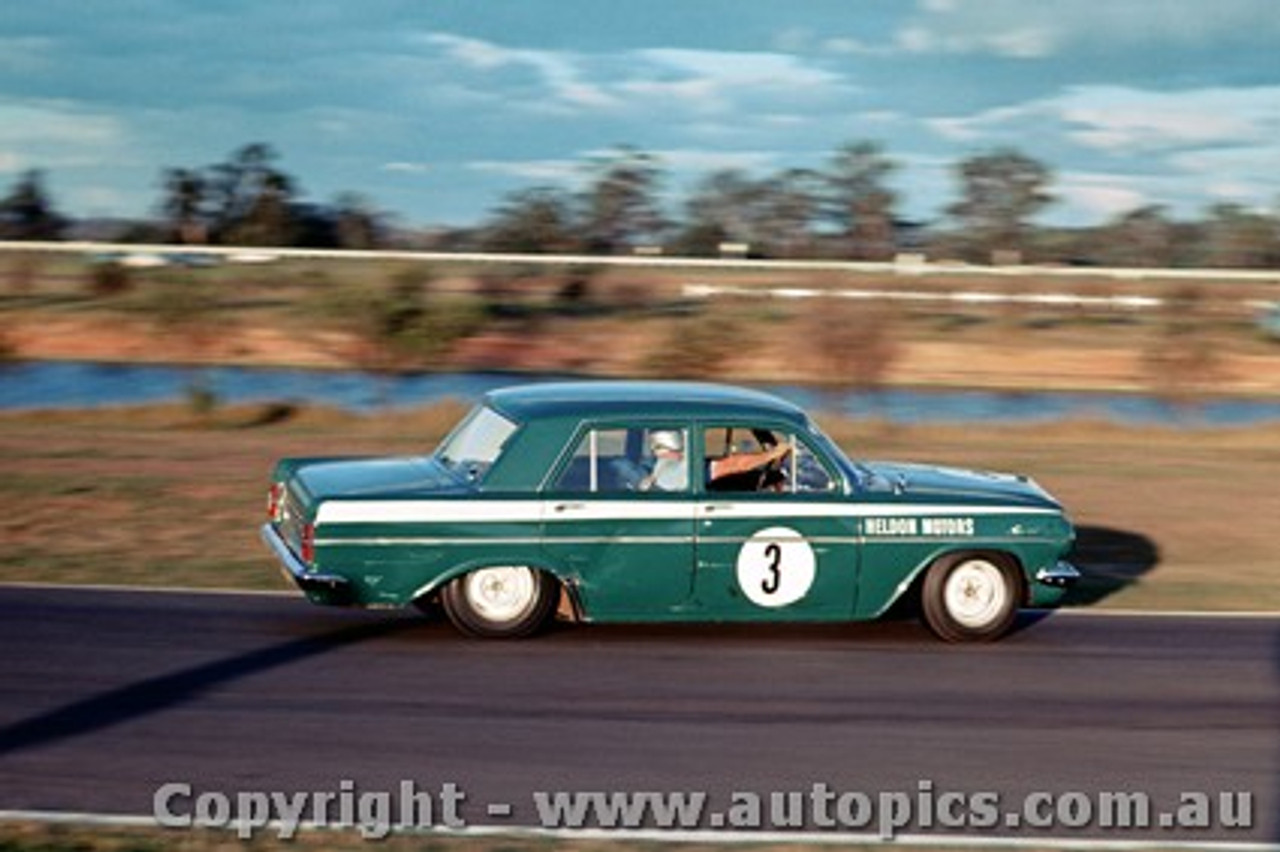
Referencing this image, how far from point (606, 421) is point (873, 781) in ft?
12.2

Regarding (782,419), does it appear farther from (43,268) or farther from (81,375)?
(43,268)

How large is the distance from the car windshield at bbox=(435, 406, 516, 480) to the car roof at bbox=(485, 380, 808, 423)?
0.30 feet

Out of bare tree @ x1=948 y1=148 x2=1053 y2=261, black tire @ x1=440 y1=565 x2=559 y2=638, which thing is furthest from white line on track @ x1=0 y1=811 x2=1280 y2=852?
bare tree @ x1=948 y1=148 x2=1053 y2=261

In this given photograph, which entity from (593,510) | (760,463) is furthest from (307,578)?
(760,463)

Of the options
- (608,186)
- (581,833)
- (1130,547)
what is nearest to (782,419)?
(581,833)

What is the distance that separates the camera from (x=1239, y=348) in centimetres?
3612

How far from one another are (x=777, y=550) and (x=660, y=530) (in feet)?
2.33

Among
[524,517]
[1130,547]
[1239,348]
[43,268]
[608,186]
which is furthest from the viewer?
[608,186]

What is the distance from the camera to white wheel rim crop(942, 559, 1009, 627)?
12.8m

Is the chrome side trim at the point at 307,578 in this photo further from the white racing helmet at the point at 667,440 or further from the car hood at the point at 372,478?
the white racing helmet at the point at 667,440

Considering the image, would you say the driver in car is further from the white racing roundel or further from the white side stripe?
the white racing roundel

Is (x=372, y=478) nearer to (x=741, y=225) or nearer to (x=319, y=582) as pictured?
(x=319, y=582)

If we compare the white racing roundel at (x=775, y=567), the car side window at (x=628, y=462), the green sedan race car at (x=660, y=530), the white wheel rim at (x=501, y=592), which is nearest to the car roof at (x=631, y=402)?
the green sedan race car at (x=660, y=530)

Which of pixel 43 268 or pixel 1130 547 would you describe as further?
pixel 43 268
